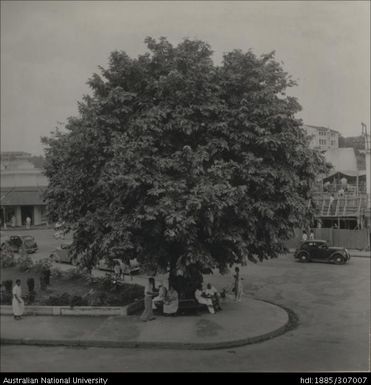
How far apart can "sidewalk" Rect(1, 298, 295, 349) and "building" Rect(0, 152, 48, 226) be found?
1368 inches

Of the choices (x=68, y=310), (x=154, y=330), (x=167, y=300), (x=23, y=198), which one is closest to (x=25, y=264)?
(x=68, y=310)

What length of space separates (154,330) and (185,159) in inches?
199

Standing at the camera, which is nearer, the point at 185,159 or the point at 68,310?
the point at 185,159

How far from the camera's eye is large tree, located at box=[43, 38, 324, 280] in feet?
52.6

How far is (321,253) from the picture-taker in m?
31.8

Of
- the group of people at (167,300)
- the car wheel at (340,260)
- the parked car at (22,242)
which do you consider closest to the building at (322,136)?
the car wheel at (340,260)

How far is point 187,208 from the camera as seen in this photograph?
15484 mm

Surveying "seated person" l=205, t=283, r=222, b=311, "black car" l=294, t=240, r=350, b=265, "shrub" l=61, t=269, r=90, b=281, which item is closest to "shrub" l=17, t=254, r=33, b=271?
"shrub" l=61, t=269, r=90, b=281

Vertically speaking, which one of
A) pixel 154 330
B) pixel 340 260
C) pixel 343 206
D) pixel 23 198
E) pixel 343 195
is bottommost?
pixel 154 330

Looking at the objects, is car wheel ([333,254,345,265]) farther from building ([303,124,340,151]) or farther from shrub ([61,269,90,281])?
building ([303,124,340,151])

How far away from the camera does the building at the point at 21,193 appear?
5069 cm

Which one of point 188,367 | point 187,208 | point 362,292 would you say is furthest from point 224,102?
point 362,292

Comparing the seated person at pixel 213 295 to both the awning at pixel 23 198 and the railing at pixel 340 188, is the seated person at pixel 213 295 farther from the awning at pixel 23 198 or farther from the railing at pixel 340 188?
the awning at pixel 23 198

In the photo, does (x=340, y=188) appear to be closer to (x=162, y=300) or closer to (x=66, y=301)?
(x=162, y=300)
